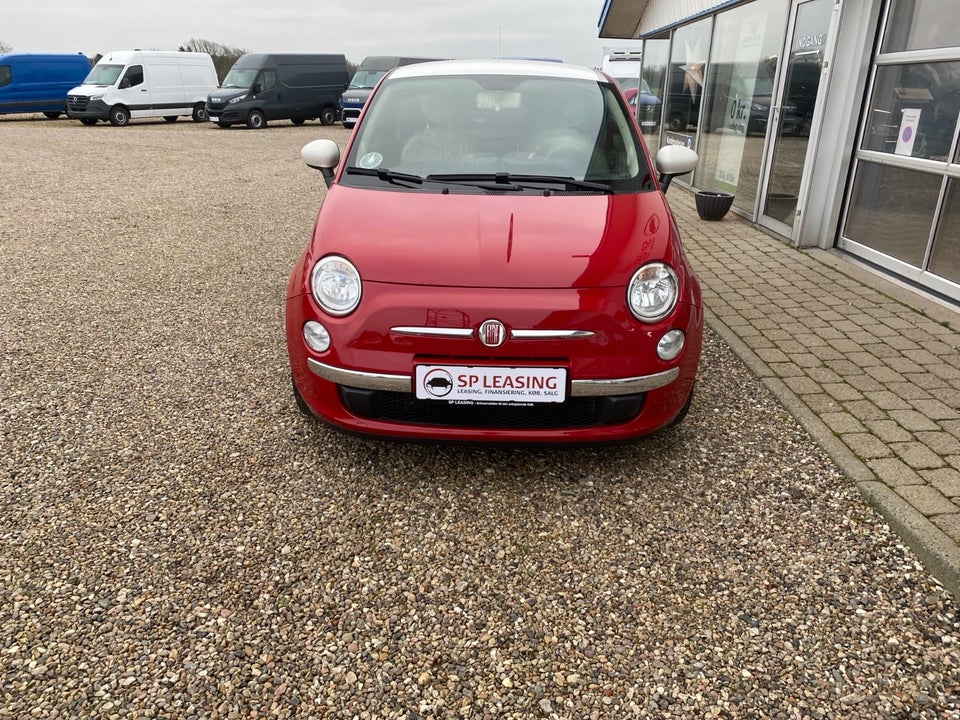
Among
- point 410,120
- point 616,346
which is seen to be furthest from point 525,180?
point 616,346

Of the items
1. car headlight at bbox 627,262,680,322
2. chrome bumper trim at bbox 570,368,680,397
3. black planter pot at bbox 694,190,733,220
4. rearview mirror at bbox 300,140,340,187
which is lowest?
black planter pot at bbox 694,190,733,220

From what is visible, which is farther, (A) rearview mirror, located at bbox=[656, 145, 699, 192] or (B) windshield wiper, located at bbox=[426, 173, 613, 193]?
(A) rearview mirror, located at bbox=[656, 145, 699, 192]

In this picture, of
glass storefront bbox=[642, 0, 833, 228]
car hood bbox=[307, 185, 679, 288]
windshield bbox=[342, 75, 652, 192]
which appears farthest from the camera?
glass storefront bbox=[642, 0, 833, 228]

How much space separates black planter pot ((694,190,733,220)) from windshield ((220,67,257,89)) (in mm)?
18807

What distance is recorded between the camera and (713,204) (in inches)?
331

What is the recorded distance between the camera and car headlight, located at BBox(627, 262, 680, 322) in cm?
285

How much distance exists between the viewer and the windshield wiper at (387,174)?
347 centimetres

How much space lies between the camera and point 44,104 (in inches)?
966

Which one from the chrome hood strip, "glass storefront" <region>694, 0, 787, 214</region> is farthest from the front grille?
"glass storefront" <region>694, 0, 787, 214</region>

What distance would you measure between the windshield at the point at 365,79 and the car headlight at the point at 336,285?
22.1 meters

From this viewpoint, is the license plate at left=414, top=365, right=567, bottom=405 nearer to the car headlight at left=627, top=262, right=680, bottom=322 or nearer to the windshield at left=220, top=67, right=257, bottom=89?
the car headlight at left=627, top=262, right=680, bottom=322

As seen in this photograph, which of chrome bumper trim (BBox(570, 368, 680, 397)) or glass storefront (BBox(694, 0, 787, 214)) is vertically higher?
glass storefront (BBox(694, 0, 787, 214))

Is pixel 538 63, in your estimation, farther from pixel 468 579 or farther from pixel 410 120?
pixel 468 579

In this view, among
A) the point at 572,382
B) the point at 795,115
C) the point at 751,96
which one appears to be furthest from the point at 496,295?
the point at 751,96
